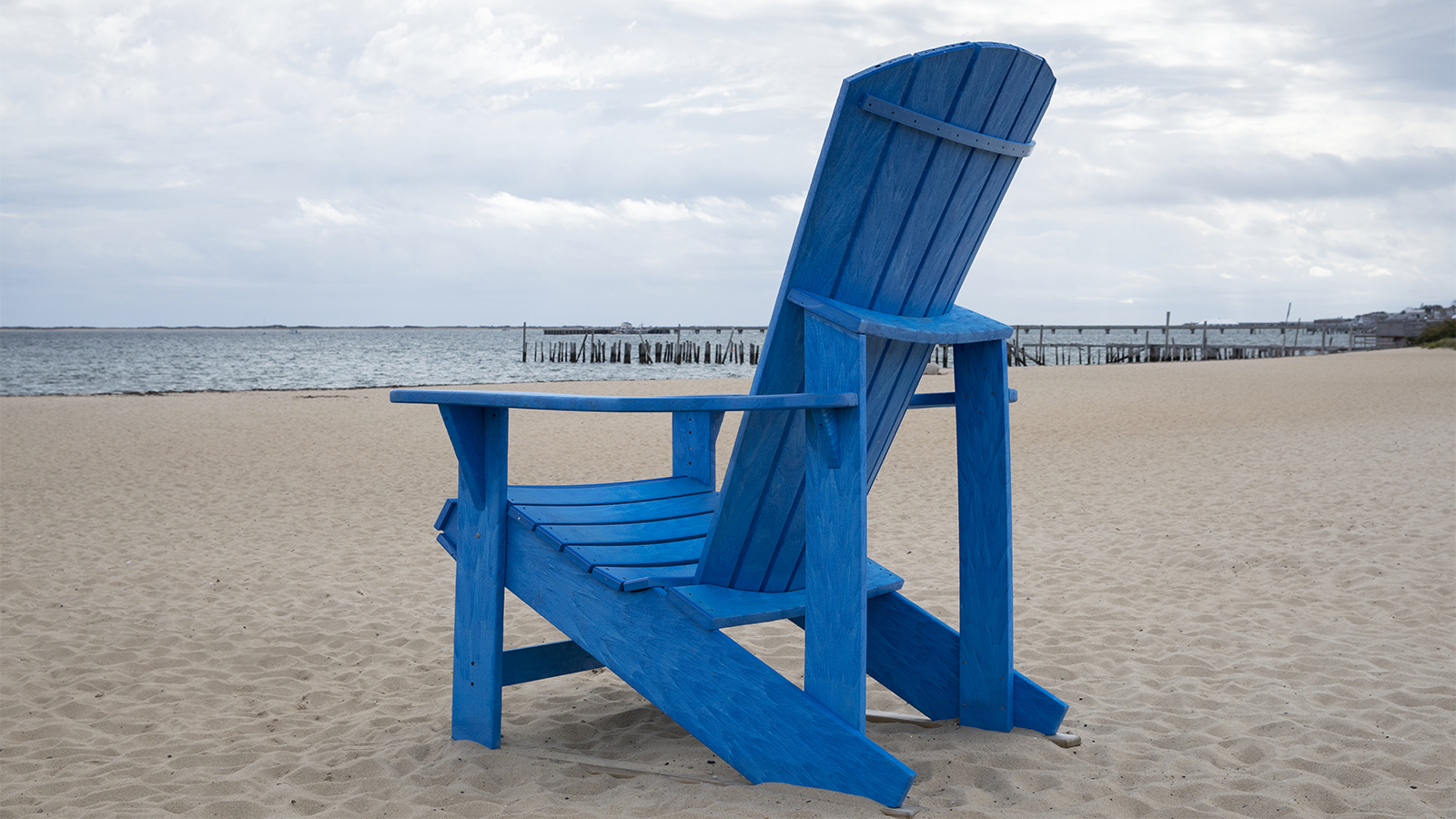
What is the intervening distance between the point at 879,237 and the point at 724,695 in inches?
40.0

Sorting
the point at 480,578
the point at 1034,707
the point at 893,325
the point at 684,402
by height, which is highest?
the point at 893,325

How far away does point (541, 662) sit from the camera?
2.60 metres

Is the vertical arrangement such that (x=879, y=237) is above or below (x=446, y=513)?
above

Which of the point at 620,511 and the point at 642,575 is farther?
the point at 620,511

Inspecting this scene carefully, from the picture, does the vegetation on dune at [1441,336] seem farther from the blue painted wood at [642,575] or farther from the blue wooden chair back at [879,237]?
the blue painted wood at [642,575]

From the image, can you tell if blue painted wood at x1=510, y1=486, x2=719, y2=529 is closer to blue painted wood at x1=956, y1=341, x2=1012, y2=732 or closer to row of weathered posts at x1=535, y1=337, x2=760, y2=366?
blue painted wood at x1=956, y1=341, x2=1012, y2=732

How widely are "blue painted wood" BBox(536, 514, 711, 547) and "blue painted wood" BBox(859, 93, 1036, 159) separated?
120cm

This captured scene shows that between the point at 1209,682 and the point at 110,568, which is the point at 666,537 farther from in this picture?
the point at 110,568

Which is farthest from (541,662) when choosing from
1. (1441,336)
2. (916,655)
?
(1441,336)

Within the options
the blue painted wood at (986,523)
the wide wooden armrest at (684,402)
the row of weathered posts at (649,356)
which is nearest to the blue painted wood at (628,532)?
the wide wooden armrest at (684,402)

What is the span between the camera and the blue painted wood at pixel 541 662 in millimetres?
2561

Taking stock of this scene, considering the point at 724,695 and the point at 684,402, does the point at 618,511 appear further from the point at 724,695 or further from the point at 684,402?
the point at 684,402

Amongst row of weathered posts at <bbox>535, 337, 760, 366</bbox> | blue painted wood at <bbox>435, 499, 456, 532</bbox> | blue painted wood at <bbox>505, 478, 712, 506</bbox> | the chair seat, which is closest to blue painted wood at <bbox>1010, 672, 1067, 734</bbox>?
the chair seat

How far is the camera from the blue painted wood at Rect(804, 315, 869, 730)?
1.79 meters
